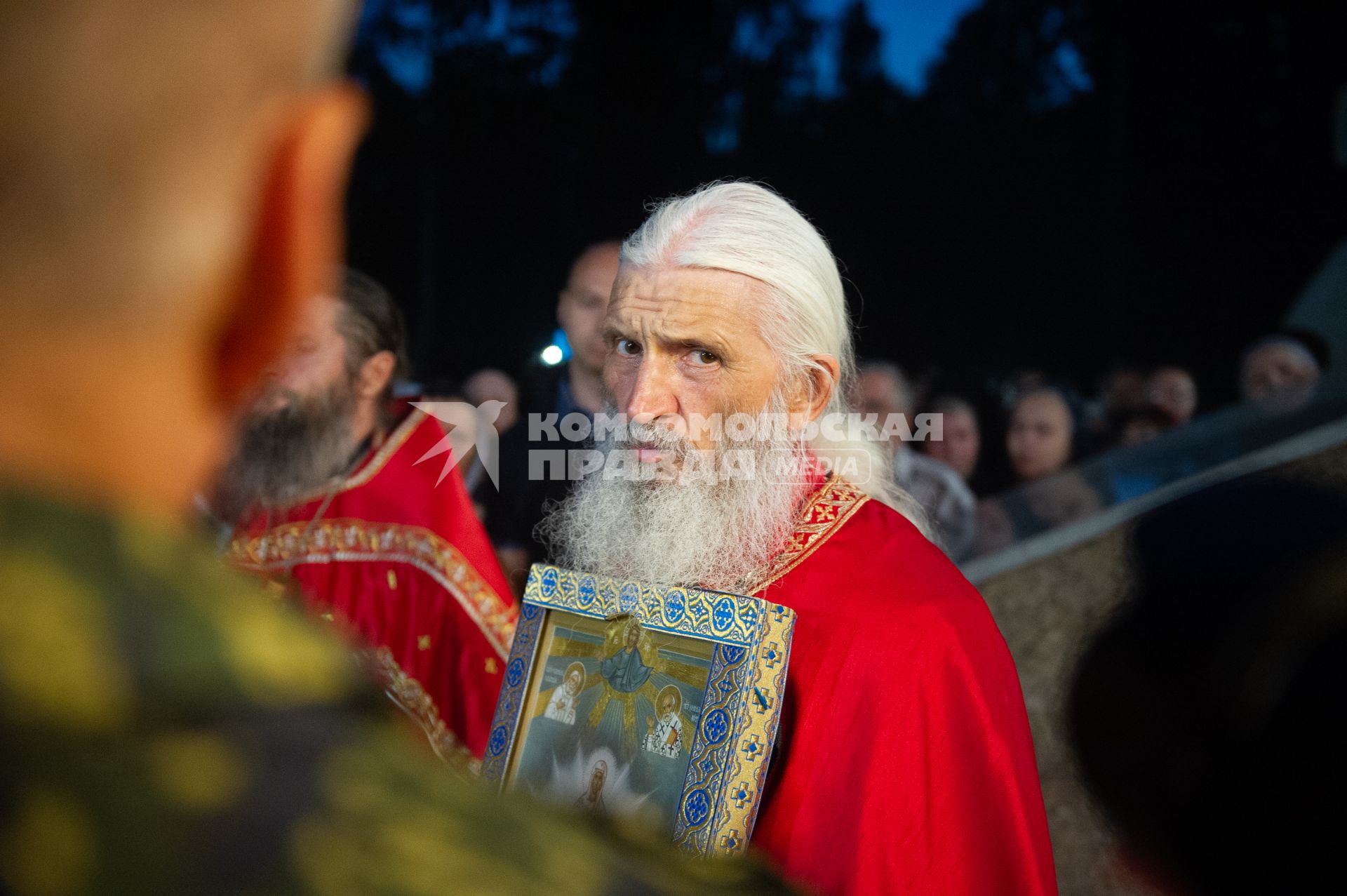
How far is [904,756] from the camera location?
2.04 meters

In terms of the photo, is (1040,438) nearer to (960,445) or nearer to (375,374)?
(960,445)

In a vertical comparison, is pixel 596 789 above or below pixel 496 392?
below

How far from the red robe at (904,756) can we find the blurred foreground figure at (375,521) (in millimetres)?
1170

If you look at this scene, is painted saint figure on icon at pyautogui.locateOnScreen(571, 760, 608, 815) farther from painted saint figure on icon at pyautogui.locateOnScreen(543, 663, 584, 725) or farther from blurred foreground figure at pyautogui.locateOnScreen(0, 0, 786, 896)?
blurred foreground figure at pyautogui.locateOnScreen(0, 0, 786, 896)


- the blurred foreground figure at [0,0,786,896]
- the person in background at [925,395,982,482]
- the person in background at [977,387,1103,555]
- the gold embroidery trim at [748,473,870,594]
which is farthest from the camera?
the person in background at [925,395,982,482]

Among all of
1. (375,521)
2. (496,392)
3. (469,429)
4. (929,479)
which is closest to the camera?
(375,521)

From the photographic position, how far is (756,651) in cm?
188

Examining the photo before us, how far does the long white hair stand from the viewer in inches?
97.7

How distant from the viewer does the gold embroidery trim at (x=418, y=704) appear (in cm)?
313

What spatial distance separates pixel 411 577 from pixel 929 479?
3.53 metres

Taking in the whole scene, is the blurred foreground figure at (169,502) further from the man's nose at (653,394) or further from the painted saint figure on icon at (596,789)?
the man's nose at (653,394)

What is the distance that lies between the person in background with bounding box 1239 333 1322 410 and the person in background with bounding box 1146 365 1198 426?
459 mm

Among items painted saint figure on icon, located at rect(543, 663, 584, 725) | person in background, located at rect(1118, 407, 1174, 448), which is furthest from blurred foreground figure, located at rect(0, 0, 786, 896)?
person in background, located at rect(1118, 407, 1174, 448)

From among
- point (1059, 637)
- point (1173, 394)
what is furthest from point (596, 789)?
point (1173, 394)
